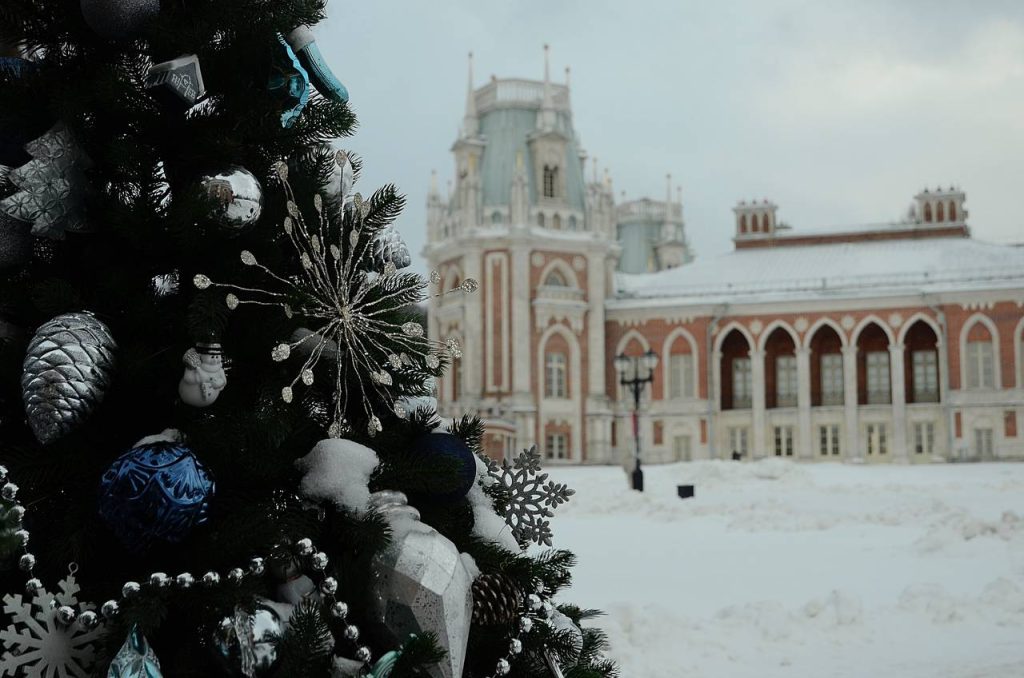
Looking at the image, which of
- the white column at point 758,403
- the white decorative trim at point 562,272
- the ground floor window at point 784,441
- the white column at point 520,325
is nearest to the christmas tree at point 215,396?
the white column at point 520,325

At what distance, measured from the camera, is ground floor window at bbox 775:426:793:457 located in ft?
112

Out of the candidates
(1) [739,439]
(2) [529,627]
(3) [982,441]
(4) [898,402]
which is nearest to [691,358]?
(1) [739,439]

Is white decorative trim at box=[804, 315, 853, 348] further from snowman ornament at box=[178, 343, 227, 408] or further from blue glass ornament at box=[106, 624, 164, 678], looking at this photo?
blue glass ornament at box=[106, 624, 164, 678]

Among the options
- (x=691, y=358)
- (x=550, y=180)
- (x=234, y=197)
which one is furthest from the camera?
(x=550, y=180)

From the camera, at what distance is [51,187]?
189 cm

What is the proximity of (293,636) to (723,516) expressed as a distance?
10275 mm

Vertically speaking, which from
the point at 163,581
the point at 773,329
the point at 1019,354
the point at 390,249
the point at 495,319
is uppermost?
the point at 495,319

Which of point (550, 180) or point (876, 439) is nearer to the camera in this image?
point (876, 439)

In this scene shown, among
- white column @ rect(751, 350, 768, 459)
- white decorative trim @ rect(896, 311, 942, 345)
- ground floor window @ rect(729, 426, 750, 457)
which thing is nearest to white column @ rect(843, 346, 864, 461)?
white decorative trim @ rect(896, 311, 942, 345)

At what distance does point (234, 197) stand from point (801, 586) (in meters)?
4.90

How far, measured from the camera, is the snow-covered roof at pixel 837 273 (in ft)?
108

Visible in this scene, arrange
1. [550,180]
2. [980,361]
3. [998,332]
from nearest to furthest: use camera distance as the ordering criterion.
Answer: [998,332] → [980,361] → [550,180]

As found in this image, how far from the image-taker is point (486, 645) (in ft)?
6.41

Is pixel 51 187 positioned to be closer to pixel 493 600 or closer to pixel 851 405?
pixel 493 600
